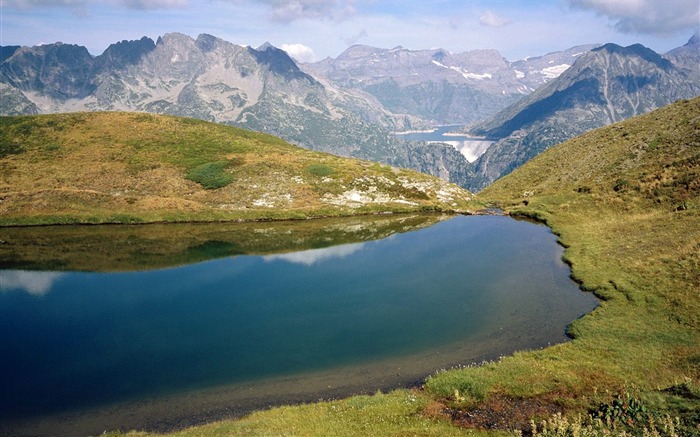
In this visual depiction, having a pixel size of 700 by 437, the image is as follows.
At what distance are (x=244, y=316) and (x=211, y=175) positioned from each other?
66706 millimetres

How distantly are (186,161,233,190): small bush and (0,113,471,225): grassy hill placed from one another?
27cm

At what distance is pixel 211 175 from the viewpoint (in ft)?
340

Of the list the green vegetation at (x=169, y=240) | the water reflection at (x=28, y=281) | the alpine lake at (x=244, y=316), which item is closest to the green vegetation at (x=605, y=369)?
the alpine lake at (x=244, y=316)

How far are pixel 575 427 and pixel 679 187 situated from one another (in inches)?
2637

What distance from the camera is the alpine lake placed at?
3133 centimetres

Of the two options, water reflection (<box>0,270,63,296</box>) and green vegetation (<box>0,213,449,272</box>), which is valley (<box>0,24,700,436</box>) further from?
water reflection (<box>0,270,63,296</box>)

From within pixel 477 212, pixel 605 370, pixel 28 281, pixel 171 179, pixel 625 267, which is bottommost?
pixel 605 370

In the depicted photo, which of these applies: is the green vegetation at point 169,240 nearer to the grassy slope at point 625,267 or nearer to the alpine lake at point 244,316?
the alpine lake at point 244,316

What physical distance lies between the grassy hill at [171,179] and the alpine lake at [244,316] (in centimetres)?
1293

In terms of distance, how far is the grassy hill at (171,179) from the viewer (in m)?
88.6

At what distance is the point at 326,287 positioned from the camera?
51.9m

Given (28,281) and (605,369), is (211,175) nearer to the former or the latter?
(28,281)

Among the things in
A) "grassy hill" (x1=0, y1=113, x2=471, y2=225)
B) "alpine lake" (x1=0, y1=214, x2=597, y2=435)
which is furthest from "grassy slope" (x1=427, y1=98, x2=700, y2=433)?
"grassy hill" (x1=0, y1=113, x2=471, y2=225)

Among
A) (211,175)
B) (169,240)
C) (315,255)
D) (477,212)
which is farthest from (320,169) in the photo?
(315,255)
